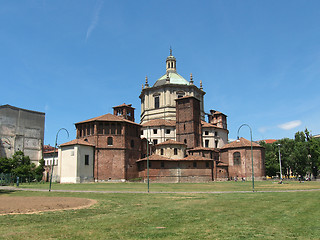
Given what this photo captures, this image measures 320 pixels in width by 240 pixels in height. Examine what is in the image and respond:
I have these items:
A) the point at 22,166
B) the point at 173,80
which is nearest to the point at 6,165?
the point at 22,166

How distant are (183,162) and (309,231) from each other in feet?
169

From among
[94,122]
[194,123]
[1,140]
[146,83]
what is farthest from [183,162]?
[1,140]

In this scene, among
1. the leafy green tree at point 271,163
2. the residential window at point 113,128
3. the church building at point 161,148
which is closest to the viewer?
the church building at point 161,148

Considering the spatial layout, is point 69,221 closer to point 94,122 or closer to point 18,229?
point 18,229

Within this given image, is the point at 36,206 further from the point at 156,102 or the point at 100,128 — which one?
the point at 156,102

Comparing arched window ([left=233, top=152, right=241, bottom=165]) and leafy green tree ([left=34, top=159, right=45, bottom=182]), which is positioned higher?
arched window ([left=233, top=152, right=241, bottom=165])

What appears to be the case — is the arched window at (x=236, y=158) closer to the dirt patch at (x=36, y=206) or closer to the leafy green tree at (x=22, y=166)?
the leafy green tree at (x=22, y=166)

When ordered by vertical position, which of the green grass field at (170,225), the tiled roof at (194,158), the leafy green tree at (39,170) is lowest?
the green grass field at (170,225)

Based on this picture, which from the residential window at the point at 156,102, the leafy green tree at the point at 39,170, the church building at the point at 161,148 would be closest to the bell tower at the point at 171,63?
the church building at the point at 161,148

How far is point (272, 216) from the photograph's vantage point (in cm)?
1440

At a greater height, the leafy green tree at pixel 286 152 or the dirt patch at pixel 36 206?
the leafy green tree at pixel 286 152

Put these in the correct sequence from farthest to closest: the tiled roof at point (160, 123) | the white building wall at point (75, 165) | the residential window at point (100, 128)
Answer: the tiled roof at point (160, 123) < the residential window at point (100, 128) < the white building wall at point (75, 165)

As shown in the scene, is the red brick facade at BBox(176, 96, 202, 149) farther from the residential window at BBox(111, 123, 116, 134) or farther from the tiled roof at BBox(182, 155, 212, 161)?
the residential window at BBox(111, 123, 116, 134)

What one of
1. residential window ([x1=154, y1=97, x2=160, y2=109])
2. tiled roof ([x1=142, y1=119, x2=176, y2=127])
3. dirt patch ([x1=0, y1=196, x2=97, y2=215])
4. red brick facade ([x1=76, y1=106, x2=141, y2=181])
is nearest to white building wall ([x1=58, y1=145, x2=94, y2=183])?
red brick facade ([x1=76, y1=106, x2=141, y2=181])
